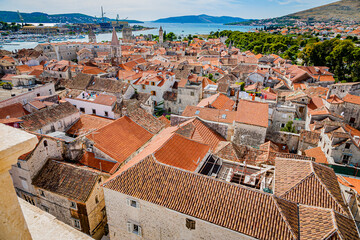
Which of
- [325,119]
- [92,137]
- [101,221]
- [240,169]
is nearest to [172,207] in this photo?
[240,169]

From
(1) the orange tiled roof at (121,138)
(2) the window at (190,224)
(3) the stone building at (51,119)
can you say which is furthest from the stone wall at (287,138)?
(3) the stone building at (51,119)

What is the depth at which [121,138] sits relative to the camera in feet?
76.5

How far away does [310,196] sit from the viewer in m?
12.5

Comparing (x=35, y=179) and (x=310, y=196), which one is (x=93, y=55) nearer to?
(x=35, y=179)

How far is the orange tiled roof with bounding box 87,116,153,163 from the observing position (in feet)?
69.3

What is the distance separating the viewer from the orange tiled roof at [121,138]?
21138 millimetres

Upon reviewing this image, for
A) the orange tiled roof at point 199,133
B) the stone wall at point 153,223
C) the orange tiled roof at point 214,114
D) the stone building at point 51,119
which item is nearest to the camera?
the stone wall at point 153,223

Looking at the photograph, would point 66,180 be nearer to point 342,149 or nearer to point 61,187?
point 61,187

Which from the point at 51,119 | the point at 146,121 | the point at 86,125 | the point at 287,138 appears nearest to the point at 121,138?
the point at 146,121

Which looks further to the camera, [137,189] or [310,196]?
[137,189]

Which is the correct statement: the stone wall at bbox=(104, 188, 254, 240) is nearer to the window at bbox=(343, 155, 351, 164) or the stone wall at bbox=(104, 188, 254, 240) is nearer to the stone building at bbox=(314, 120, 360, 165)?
the stone building at bbox=(314, 120, 360, 165)

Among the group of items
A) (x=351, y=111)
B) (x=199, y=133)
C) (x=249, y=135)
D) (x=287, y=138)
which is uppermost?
(x=199, y=133)

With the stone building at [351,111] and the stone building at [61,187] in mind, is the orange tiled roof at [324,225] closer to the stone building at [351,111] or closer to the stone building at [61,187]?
the stone building at [61,187]

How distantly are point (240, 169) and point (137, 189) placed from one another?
853cm
